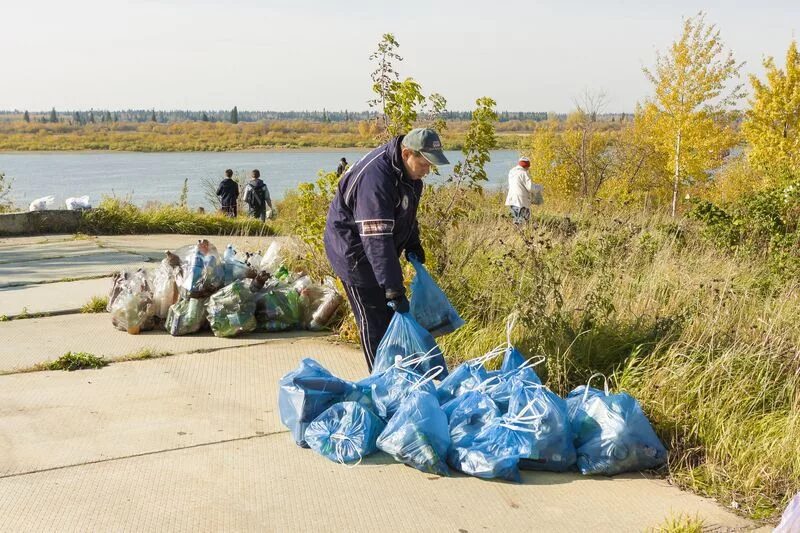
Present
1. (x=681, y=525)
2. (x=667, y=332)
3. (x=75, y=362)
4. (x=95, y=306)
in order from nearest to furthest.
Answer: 1. (x=681, y=525)
2. (x=667, y=332)
3. (x=75, y=362)
4. (x=95, y=306)

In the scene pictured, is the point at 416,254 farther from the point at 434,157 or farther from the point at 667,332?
the point at 667,332

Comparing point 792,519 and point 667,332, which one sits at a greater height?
point 667,332

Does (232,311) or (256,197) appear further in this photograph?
(256,197)

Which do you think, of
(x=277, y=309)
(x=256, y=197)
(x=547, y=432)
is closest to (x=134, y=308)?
(x=277, y=309)

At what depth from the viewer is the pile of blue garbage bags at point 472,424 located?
4.36m

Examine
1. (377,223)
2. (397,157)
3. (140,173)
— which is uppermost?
(397,157)

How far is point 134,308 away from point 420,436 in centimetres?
360

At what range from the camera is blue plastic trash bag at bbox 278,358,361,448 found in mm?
4660

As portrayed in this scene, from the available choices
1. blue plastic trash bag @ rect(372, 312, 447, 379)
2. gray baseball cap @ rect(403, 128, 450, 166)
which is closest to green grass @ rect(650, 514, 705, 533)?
blue plastic trash bag @ rect(372, 312, 447, 379)

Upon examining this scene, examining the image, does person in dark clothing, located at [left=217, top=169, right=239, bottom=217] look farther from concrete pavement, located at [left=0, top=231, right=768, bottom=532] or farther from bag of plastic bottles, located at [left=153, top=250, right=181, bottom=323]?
concrete pavement, located at [left=0, top=231, right=768, bottom=532]

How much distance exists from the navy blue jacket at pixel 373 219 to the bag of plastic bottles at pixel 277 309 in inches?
77.1

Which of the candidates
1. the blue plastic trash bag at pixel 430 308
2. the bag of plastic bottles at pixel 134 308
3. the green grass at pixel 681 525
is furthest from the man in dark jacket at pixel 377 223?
the bag of plastic bottles at pixel 134 308

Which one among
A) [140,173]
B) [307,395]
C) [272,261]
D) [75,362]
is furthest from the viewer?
[140,173]

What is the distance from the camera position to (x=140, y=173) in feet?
181
